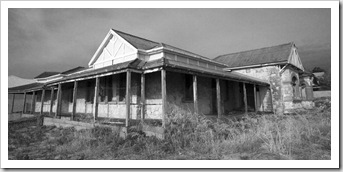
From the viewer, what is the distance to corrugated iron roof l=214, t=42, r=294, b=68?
16.8 metres

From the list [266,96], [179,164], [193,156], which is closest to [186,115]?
[193,156]

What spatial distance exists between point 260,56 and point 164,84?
1451 centimetres

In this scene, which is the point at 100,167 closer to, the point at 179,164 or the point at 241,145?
the point at 179,164

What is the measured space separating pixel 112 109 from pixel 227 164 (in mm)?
8384

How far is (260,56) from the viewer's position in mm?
18438

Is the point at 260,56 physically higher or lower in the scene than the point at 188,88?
higher

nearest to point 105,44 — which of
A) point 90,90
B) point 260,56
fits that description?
point 90,90

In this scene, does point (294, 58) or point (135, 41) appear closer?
point (135, 41)

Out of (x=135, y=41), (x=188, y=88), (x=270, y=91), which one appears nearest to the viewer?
(x=188, y=88)

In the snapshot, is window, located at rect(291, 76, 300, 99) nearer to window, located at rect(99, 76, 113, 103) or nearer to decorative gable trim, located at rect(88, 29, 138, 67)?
decorative gable trim, located at rect(88, 29, 138, 67)

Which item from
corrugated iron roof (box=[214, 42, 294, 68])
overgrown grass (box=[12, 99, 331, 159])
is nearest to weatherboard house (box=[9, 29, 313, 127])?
corrugated iron roof (box=[214, 42, 294, 68])

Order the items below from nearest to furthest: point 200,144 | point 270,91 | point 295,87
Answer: point 200,144 → point 270,91 → point 295,87

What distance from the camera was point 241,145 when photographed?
5.96m

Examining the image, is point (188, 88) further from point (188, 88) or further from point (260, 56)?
point (260, 56)
